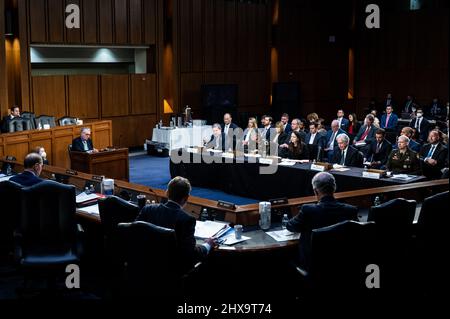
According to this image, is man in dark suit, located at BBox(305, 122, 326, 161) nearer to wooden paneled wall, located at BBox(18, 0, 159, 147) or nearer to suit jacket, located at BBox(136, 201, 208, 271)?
wooden paneled wall, located at BBox(18, 0, 159, 147)

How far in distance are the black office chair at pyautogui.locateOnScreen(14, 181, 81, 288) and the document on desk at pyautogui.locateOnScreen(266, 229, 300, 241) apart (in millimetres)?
1530

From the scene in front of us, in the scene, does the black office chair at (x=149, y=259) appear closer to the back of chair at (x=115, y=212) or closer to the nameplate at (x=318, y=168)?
the back of chair at (x=115, y=212)

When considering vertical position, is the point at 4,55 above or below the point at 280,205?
above

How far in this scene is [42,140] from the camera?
1055 cm

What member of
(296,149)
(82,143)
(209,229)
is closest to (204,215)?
(209,229)

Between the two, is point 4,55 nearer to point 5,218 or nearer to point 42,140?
point 42,140

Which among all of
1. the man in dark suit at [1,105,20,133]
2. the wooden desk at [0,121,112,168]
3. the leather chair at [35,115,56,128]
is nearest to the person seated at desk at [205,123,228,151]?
the wooden desk at [0,121,112,168]

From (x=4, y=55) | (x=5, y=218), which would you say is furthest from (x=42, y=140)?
(x=5, y=218)

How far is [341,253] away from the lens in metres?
4.13

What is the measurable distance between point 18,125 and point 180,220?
25.0ft

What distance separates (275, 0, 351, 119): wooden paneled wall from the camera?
18234mm

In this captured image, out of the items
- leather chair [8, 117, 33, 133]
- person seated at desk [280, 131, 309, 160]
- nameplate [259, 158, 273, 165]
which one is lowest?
nameplate [259, 158, 273, 165]
